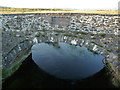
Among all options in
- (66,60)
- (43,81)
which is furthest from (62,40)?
(43,81)

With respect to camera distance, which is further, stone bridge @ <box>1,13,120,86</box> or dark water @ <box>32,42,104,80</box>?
stone bridge @ <box>1,13,120,86</box>

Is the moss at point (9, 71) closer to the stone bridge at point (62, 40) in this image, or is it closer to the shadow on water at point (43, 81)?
the stone bridge at point (62, 40)

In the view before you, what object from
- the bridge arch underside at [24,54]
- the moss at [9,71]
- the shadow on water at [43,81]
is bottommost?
the shadow on water at [43,81]

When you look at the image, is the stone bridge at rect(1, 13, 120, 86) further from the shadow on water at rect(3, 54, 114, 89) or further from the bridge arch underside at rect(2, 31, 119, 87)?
the shadow on water at rect(3, 54, 114, 89)

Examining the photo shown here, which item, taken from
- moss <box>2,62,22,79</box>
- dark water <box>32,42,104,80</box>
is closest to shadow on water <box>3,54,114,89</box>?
moss <box>2,62,22,79</box>

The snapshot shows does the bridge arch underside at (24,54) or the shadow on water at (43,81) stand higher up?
the bridge arch underside at (24,54)

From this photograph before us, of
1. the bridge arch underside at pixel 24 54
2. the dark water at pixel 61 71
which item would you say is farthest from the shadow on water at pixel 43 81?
the bridge arch underside at pixel 24 54

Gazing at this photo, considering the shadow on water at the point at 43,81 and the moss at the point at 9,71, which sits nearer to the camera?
the shadow on water at the point at 43,81

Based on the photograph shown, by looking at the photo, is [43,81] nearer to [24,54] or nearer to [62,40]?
[24,54]
